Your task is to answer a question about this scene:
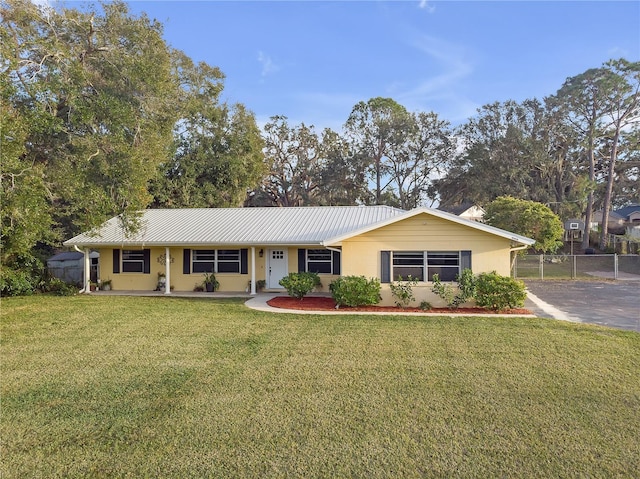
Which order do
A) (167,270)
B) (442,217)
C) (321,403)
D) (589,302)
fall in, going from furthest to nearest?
(167,270)
(589,302)
(442,217)
(321,403)

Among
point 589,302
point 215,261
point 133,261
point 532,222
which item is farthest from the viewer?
point 532,222

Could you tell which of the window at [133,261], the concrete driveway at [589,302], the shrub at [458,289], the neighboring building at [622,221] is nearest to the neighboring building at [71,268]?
the window at [133,261]

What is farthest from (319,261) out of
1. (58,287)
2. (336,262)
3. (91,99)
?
(58,287)

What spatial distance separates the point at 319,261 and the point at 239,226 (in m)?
3.90

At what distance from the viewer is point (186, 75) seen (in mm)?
21219

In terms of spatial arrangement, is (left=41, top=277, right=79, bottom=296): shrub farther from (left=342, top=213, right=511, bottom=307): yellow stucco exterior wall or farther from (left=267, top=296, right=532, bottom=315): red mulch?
(left=342, top=213, right=511, bottom=307): yellow stucco exterior wall

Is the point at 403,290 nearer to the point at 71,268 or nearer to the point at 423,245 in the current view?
the point at 423,245

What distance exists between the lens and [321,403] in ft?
16.6

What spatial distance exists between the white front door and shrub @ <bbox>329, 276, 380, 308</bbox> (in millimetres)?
4120

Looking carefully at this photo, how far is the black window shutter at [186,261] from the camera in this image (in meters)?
16.3

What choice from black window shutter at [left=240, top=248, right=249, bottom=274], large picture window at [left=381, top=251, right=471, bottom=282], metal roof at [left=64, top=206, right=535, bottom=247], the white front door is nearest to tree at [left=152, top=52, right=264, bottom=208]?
metal roof at [left=64, top=206, right=535, bottom=247]

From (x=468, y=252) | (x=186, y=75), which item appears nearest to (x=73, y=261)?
(x=186, y=75)

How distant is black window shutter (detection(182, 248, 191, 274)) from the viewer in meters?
16.3

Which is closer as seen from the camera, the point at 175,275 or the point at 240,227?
the point at 175,275
